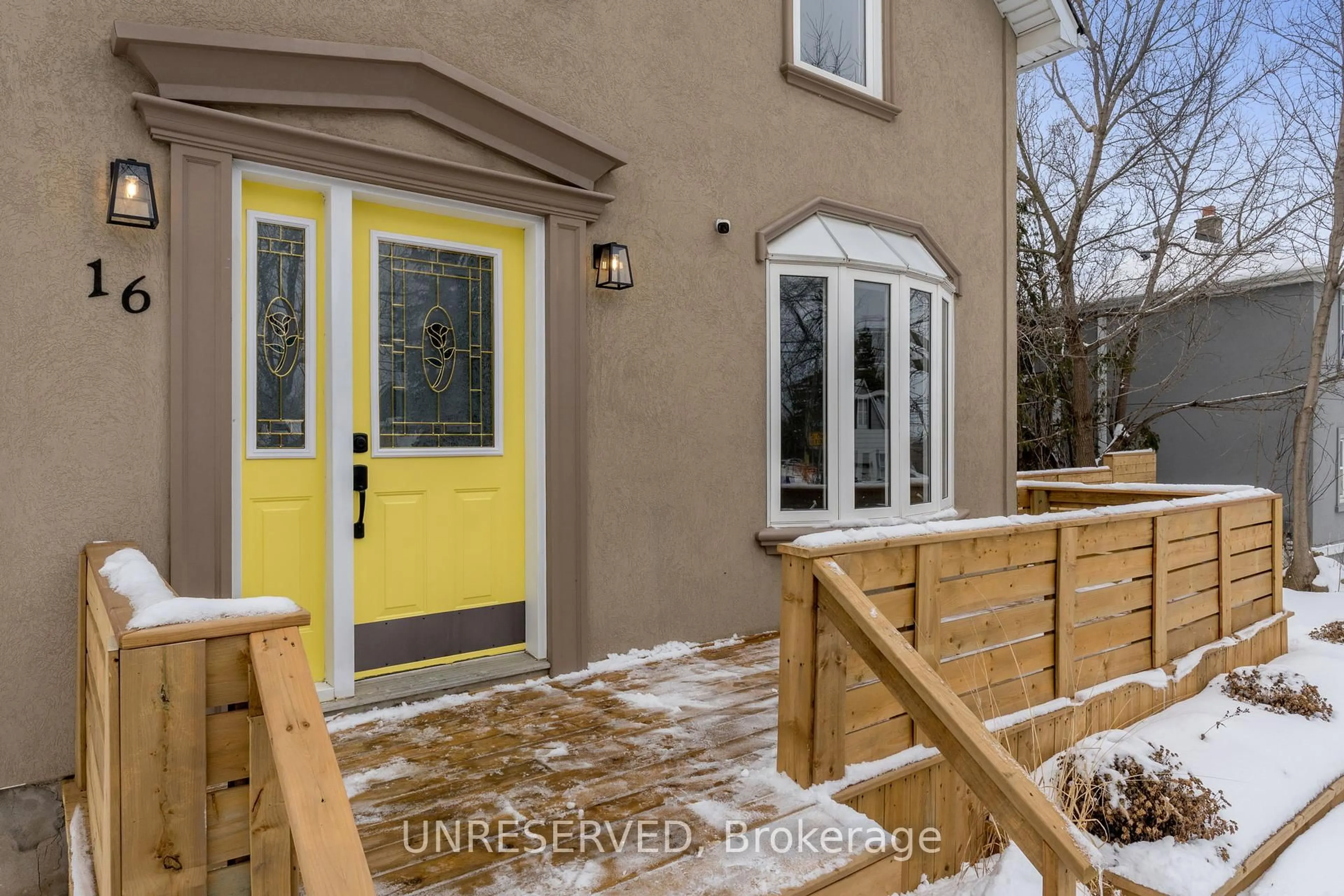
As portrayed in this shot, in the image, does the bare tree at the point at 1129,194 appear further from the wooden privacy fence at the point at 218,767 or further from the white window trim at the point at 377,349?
the wooden privacy fence at the point at 218,767

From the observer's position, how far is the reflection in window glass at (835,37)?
5.03 meters

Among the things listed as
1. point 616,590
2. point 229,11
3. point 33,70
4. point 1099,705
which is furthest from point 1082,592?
point 33,70

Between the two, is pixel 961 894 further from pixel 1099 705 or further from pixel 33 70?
pixel 33 70

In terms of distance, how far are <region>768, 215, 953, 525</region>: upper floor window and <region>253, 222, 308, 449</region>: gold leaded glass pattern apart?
258cm

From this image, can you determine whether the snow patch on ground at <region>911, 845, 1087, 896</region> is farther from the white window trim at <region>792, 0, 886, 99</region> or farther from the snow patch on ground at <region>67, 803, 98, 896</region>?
the white window trim at <region>792, 0, 886, 99</region>

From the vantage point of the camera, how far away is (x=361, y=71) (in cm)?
317

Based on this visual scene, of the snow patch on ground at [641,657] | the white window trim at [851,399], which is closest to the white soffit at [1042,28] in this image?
the white window trim at [851,399]

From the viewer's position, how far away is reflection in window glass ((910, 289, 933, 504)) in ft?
17.6

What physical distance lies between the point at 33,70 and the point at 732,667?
365 centimetres

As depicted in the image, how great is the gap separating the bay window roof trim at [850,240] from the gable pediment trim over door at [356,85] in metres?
1.26

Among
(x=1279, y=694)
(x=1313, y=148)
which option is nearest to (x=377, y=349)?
(x=1279, y=694)

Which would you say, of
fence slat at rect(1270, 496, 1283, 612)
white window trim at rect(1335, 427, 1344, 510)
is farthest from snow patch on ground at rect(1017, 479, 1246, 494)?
white window trim at rect(1335, 427, 1344, 510)

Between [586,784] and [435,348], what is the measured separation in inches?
78.2

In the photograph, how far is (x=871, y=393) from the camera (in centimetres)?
509
